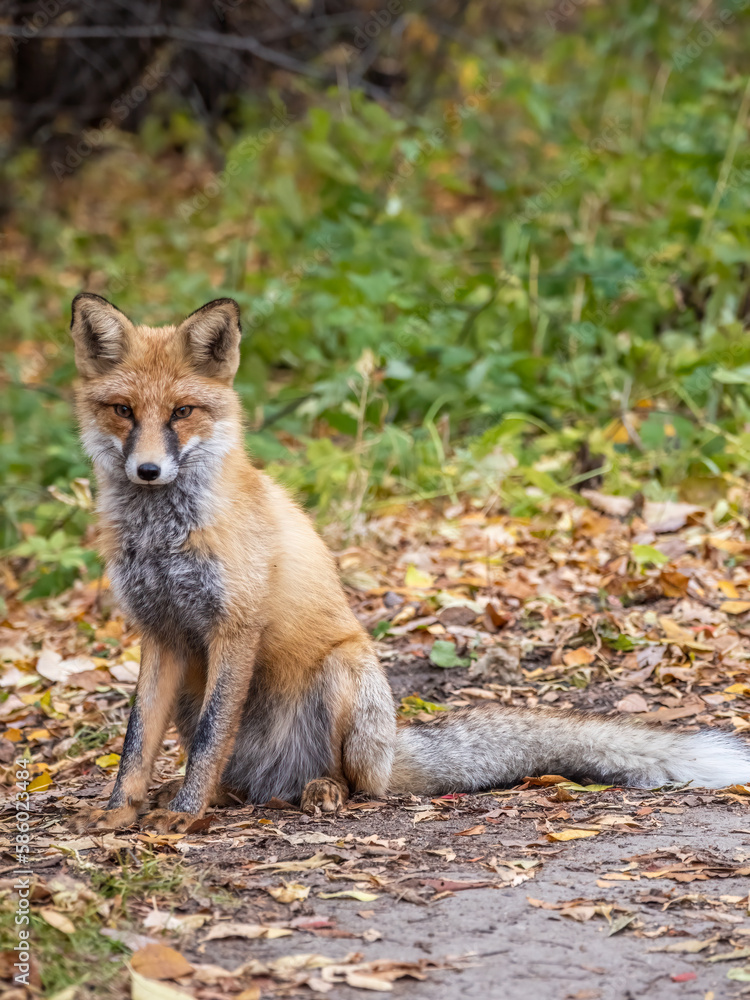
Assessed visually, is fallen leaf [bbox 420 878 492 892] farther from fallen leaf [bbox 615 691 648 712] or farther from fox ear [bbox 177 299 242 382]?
fox ear [bbox 177 299 242 382]

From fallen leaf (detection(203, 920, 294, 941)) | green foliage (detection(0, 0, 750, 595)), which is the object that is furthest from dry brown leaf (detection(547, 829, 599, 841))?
green foliage (detection(0, 0, 750, 595))

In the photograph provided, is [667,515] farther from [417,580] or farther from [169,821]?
[169,821]

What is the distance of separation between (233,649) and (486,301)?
19.1 feet

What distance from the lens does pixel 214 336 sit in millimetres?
4359

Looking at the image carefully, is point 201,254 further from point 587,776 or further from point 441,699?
point 587,776

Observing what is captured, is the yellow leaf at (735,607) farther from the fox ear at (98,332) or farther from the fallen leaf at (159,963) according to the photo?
the fallen leaf at (159,963)

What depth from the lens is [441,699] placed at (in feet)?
18.8

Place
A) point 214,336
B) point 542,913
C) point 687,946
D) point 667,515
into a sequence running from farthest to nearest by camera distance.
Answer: point 667,515 → point 214,336 → point 542,913 → point 687,946

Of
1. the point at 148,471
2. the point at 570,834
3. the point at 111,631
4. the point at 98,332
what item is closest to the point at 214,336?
the point at 98,332

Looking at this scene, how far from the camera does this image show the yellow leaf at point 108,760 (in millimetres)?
5344

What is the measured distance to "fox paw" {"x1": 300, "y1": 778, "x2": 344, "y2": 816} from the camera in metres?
4.41

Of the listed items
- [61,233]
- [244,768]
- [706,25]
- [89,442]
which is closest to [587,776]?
[244,768]

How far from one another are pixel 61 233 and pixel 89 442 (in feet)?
34.7

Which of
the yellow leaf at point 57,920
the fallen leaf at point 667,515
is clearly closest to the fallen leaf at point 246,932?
the yellow leaf at point 57,920
